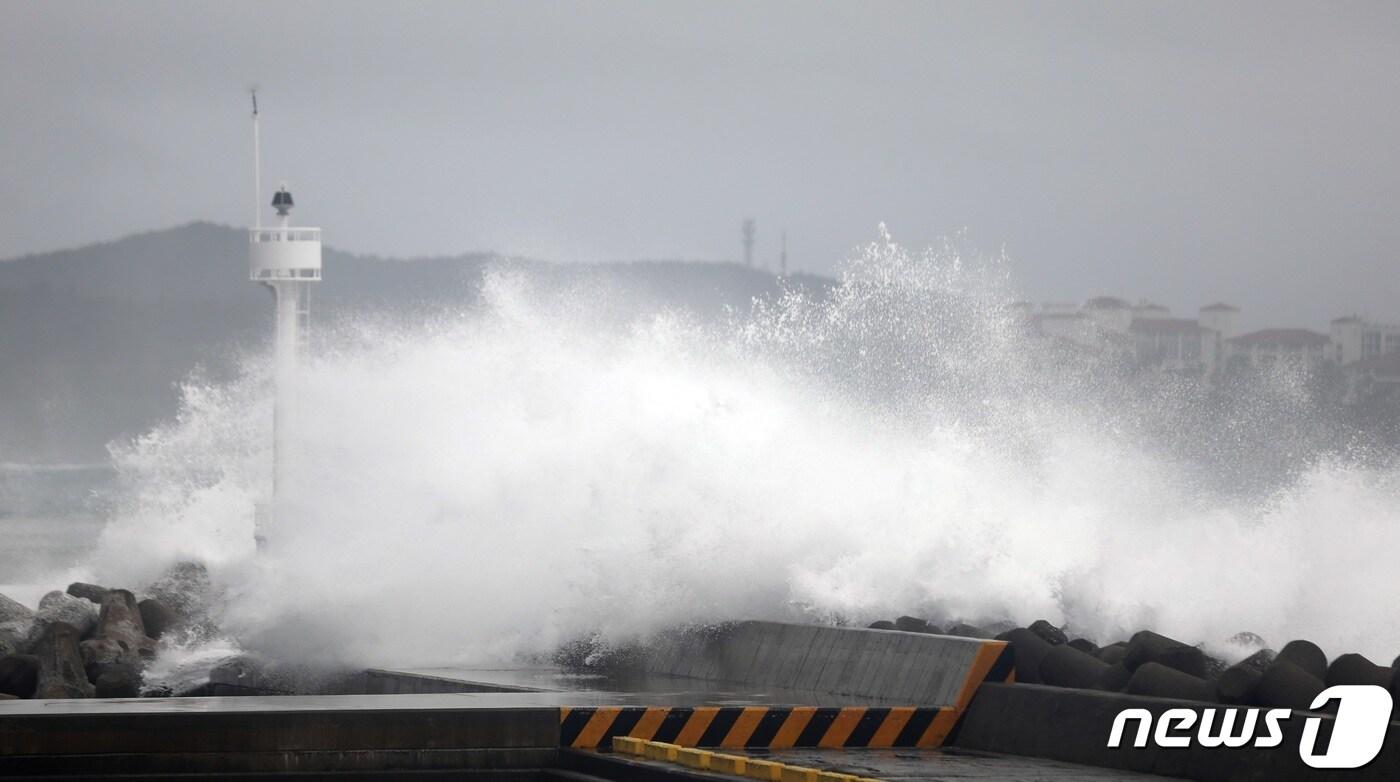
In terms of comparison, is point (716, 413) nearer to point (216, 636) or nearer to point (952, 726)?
point (216, 636)

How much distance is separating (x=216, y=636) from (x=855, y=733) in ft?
38.7

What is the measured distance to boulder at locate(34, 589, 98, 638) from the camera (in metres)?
26.2

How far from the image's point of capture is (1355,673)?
14438mm

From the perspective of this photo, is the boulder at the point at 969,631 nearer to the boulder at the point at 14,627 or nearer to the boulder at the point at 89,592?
the boulder at the point at 14,627

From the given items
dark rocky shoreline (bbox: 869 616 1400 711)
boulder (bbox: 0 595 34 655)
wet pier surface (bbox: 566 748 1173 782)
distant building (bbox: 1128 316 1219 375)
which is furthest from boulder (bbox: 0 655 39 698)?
distant building (bbox: 1128 316 1219 375)

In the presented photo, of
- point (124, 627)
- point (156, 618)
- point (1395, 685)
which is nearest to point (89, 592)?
point (156, 618)

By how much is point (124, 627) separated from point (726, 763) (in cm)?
1421

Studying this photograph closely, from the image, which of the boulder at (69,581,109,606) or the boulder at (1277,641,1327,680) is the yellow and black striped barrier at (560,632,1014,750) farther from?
the boulder at (69,581,109,606)

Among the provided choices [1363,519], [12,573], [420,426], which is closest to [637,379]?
[420,426]

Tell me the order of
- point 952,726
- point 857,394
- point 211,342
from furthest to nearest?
point 211,342
point 857,394
point 952,726

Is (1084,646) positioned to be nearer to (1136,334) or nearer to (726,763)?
(726,763)

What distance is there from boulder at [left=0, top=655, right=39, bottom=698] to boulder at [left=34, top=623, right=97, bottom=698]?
78 mm

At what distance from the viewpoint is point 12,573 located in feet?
160

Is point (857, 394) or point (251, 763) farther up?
point (857, 394)
